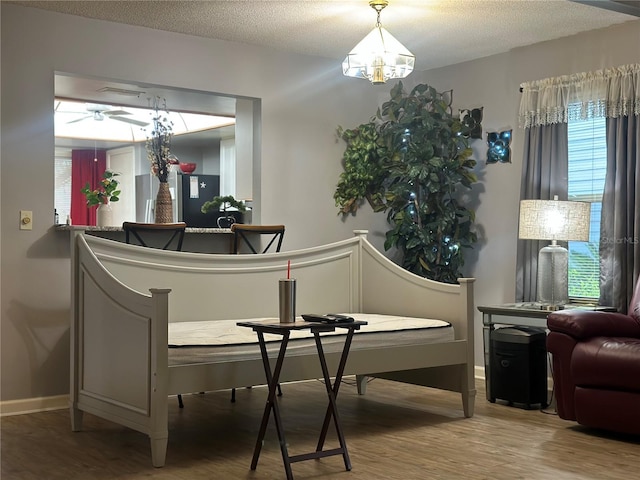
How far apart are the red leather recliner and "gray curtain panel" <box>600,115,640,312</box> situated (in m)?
0.61

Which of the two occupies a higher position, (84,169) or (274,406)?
(84,169)

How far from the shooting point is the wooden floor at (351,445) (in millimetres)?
3600

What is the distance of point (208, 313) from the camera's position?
16.1 feet

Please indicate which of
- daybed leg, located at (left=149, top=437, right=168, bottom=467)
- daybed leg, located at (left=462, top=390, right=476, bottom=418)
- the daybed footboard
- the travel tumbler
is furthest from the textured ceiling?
daybed leg, located at (left=149, top=437, right=168, bottom=467)

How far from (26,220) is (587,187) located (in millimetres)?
3658

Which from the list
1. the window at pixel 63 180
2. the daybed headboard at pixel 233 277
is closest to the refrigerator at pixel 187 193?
the window at pixel 63 180

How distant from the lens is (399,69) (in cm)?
497

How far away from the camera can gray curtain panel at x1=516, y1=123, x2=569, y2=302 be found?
18.8ft

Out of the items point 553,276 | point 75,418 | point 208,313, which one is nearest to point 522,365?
point 553,276

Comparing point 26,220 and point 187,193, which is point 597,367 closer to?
point 26,220

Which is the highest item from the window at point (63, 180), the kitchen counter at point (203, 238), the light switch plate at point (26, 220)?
the window at point (63, 180)

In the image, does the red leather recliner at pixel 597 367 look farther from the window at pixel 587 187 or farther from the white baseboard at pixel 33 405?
the white baseboard at pixel 33 405

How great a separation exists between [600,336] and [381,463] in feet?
4.82

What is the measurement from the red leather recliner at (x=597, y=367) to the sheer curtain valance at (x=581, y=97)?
1.42m
